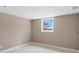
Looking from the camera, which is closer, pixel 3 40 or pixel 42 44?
pixel 3 40

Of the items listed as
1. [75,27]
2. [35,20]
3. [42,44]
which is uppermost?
[35,20]

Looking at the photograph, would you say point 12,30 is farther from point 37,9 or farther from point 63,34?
point 63,34

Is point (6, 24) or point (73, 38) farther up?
point (6, 24)

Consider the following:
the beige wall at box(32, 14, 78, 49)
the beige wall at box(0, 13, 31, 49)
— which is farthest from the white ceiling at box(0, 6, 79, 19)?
the beige wall at box(32, 14, 78, 49)

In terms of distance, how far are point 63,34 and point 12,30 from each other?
2506 mm

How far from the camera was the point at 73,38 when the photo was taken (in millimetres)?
3904

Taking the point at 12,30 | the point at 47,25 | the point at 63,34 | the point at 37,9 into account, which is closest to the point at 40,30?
the point at 47,25

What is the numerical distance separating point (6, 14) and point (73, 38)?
319 cm

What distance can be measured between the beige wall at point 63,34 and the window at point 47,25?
0.74ft

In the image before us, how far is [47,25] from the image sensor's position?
5.07m

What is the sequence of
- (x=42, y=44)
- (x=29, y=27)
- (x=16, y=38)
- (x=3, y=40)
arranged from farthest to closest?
1. (x=29, y=27)
2. (x=42, y=44)
3. (x=16, y=38)
4. (x=3, y=40)
